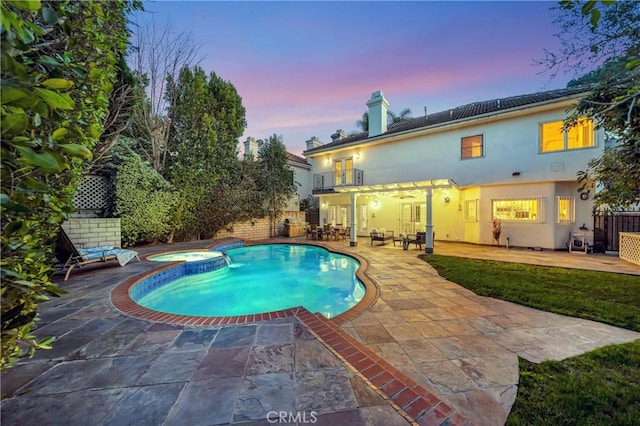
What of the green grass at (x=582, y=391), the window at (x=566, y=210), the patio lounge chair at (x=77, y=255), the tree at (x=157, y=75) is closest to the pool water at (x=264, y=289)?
the patio lounge chair at (x=77, y=255)

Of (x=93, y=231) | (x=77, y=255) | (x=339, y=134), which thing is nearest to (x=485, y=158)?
(x=339, y=134)

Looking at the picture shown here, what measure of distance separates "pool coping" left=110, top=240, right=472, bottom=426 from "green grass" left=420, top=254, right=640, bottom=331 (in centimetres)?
304

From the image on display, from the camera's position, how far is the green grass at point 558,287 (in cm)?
442

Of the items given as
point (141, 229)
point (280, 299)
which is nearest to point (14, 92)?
point (280, 299)

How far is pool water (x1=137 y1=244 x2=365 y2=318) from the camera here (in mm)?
5957

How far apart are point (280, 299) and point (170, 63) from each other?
13993 millimetres

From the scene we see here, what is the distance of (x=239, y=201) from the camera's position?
14.2 meters

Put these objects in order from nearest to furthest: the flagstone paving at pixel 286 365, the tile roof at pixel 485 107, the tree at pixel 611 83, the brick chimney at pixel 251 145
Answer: the flagstone paving at pixel 286 365, the tree at pixel 611 83, the tile roof at pixel 485 107, the brick chimney at pixel 251 145

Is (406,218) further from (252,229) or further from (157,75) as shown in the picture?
(157,75)

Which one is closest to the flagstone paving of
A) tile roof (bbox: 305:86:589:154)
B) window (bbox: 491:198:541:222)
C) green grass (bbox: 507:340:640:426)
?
green grass (bbox: 507:340:640:426)

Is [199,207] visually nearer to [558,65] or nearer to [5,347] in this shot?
[5,347]

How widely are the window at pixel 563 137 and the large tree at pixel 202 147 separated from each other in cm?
1515

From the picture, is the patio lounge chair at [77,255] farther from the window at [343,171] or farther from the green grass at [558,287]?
the window at [343,171]

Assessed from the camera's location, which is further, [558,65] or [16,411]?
[558,65]
